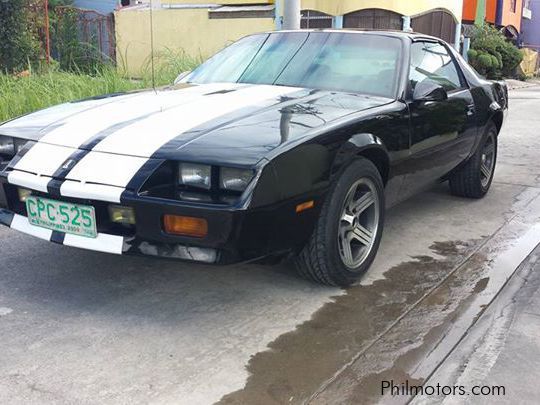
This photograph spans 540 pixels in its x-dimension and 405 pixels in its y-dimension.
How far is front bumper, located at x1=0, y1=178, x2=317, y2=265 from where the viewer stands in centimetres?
275

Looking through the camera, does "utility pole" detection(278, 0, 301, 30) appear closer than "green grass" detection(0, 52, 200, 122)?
No

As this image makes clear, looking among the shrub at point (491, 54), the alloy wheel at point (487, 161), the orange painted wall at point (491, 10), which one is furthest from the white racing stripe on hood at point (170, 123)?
the orange painted wall at point (491, 10)

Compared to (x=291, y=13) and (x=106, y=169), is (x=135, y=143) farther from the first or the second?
(x=291, y=13)

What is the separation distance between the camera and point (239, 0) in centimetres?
1675

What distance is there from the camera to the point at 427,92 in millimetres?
4020

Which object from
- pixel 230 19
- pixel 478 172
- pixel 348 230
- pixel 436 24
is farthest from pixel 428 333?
pixel 436 24

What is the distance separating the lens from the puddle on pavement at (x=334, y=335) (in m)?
2.62

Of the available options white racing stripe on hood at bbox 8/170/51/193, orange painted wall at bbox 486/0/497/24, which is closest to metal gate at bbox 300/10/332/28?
orange painted wall at bbox 486/0/497/24

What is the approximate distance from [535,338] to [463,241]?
1.50 m

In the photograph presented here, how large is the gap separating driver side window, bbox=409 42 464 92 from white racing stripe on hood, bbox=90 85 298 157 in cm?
111

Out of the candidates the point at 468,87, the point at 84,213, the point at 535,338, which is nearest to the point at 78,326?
the point at 84,213

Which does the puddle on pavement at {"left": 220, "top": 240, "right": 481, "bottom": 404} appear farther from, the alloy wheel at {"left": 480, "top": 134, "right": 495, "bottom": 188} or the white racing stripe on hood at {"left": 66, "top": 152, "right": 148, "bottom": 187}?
the alloy wheel at {"left": 480, "top": 134, "right": 495, "bottom": 188}

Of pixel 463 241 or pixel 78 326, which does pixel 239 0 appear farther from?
pixel 78 326

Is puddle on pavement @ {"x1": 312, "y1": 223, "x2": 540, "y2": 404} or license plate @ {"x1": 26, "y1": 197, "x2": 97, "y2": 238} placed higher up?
license plate @ {"x1": 26, "y1": 197, "x2": 97, "y2": 238}
